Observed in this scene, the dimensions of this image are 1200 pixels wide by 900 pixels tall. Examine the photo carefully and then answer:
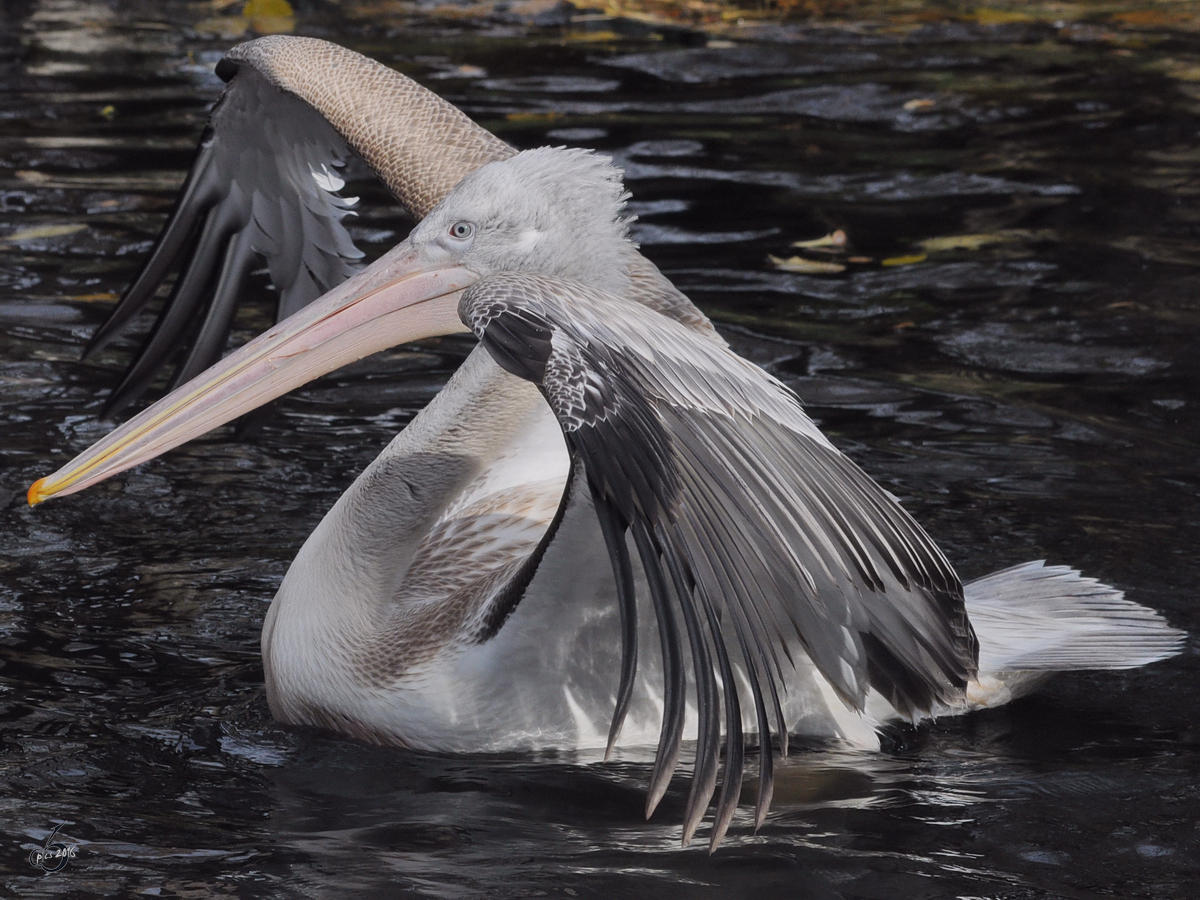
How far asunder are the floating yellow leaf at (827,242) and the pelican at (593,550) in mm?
3513

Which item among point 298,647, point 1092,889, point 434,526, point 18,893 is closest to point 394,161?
point 434,526

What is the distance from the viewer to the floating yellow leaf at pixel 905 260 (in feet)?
23.7

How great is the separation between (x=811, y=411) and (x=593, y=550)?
2.48 metres

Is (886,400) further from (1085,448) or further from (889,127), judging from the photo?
(889,127)

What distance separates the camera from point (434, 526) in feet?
13.7

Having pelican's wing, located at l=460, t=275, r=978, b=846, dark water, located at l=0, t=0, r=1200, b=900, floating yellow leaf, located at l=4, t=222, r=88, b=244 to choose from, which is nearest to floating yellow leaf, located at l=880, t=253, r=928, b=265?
dark water, located at l=0, t=0, r=1200, b=900

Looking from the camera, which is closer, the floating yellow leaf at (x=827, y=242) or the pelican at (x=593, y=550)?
the pelican at (x=593, y=550)

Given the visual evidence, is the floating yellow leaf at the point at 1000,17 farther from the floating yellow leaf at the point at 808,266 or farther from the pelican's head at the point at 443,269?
the pelican's head at the point at 443,269

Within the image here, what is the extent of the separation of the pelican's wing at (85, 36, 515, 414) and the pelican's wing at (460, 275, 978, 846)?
191cm

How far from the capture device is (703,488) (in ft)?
9.18

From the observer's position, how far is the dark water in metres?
3.14

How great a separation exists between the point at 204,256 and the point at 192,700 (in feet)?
5.71

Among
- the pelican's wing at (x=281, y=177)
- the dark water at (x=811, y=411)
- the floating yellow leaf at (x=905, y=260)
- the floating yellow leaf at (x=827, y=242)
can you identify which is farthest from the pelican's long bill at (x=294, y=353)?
the floating yellow leaf at (x=827, y=242)
